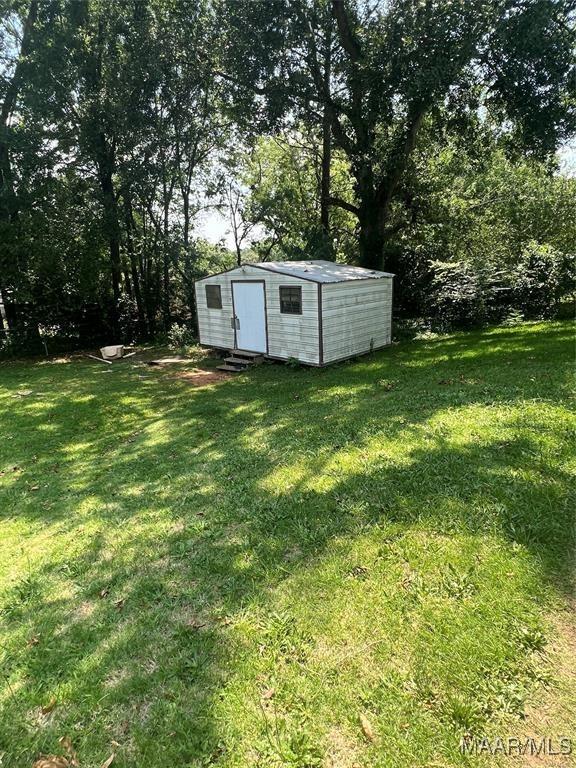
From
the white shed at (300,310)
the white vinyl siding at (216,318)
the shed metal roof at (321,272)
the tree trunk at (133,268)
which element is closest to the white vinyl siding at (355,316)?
the white shed at (300,310)

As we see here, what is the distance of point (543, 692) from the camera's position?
1922 millimetres

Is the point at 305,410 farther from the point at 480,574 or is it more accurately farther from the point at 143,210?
the point at 143,210

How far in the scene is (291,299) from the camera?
33.6 ft

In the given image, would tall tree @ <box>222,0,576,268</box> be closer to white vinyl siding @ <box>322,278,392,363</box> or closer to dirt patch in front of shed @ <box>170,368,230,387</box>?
white vinyl siding @ <box>322,278,392,363</box>

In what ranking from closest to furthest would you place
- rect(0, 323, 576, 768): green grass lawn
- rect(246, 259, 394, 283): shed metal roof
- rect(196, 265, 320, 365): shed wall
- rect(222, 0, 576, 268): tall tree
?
rect(0, 323, 576, 768): green grass lawn → rect(222, 0, 576, 268): tall tree → rect(196, 265, 320, 365): shed wall → rect(246, 259, 394, 283): shed metal roof

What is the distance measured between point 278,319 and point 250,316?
1108mm

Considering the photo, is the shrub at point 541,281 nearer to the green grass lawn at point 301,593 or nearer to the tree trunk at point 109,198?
the green grass lawn at point 301,593

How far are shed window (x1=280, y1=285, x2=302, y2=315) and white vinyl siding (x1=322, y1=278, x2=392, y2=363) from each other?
66 centimetres

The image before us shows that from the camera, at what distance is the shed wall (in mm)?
9922

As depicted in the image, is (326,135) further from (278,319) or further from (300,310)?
(300,310)

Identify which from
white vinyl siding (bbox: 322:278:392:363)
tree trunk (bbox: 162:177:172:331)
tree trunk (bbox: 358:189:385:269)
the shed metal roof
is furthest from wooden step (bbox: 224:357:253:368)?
tree trunk (bbox: 162:177:172:331)

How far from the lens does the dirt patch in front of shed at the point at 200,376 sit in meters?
10.2

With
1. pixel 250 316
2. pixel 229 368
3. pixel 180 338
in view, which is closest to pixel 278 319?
pixel 250 316

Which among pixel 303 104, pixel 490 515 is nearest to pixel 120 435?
pixel 490 515
